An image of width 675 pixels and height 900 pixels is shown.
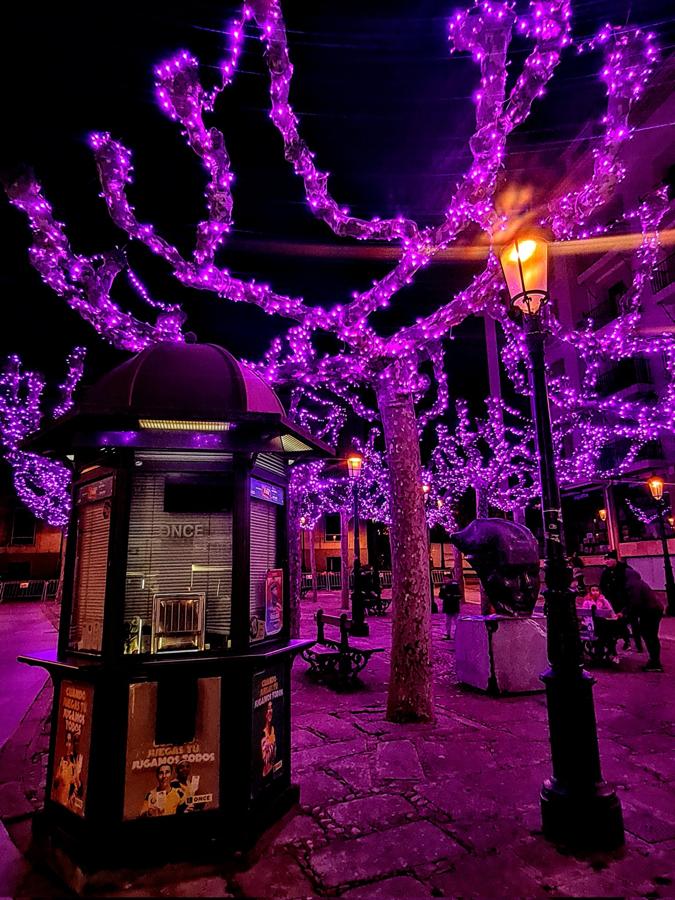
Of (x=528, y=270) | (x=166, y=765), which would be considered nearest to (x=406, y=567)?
(x=166, y=765)

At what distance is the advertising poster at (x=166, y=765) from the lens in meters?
3.25

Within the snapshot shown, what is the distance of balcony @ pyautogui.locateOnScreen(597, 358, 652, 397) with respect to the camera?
2139 centimetres

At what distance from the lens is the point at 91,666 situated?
3332 mm

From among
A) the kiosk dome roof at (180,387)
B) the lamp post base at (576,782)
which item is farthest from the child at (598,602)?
the kiosk dome roof at (180,387)

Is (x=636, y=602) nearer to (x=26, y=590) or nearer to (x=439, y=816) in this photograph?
(x=439, y=816)

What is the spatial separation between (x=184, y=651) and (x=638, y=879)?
127 inches

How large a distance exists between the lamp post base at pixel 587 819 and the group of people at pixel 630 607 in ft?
20.6

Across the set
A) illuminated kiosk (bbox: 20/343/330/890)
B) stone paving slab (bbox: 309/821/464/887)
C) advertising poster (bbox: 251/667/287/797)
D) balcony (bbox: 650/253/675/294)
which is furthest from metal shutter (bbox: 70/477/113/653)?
balcony (bbox: 650/253/675/294)

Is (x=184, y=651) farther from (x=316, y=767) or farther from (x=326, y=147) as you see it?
(x=326, y=147)

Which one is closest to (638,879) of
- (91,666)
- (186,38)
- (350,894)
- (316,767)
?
(350,894)

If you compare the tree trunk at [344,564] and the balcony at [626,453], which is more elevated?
the balcony at [626,453]

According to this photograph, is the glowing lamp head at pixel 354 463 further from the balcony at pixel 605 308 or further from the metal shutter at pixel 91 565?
the balcony at pixel 605 308

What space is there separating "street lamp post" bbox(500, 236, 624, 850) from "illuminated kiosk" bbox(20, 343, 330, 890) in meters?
2.00

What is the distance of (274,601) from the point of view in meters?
4.30
